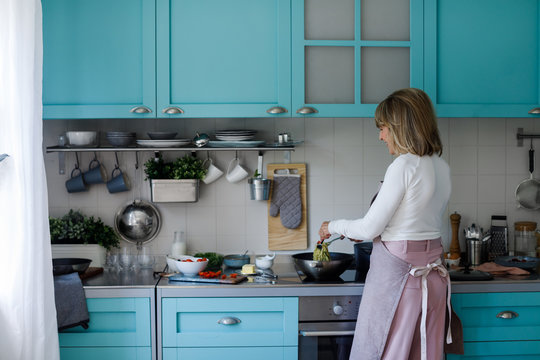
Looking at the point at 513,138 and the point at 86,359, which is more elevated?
the point at 513,138

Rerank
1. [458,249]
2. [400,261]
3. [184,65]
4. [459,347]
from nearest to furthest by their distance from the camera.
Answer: [400,261] < [459,347] < [184,65] < [458,249]

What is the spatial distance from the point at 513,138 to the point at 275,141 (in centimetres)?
134

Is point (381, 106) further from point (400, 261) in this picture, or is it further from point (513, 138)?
point (513, 138)

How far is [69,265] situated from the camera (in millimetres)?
2666

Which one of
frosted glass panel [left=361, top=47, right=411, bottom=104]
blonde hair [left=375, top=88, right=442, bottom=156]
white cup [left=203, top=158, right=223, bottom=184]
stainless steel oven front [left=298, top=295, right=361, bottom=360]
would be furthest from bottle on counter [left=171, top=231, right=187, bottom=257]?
blonde hair [left=375, top=88, right=442, bottom=156]

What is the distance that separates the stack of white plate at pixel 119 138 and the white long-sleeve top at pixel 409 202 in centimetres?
127

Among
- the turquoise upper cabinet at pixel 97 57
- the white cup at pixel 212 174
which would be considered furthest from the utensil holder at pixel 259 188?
the turquoise upper cabinet at pixel 97 57

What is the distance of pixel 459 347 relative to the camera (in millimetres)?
2510

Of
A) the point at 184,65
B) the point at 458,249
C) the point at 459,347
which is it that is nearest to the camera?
the point at 459,347

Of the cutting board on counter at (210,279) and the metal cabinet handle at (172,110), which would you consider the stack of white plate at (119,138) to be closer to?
the metal cabinet handle at (172,110)

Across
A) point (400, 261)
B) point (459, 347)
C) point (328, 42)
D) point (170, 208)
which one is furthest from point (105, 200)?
point (459, 347)

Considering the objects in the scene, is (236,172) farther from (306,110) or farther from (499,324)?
(499,324)

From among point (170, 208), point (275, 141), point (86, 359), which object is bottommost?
point (86, 359)

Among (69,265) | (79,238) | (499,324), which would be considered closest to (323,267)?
(499,324)
